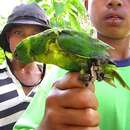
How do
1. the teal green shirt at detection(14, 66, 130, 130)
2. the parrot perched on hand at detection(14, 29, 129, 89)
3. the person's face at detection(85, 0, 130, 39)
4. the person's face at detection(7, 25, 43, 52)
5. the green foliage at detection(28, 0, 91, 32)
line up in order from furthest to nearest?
the person's face at detection(7, 25, 43, 52) < the green foliage at detection(28, 0, 91, 32) < the person's face at detection(85, 0, 130, 39) < the teal green shirt at detection(14, 66, 130, 130) < the parrot perched on hand at detection(14, 29, 129, 89)

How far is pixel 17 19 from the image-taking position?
2.28 metres

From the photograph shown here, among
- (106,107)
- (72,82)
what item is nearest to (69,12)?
(106,107)

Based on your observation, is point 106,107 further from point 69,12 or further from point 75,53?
point 69,12

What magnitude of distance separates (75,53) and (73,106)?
0.43ft

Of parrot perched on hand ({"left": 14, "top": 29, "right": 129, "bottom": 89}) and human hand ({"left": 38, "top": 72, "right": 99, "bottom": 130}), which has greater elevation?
parrot perched on hand ({"left": 14, "top": 29, "right": 129, "bottom": 89})

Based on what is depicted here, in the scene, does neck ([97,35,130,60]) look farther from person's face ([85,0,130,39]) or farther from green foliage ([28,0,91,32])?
green foliage ([28,0,91,32])

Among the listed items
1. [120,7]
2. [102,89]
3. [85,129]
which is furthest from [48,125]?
[120,7]

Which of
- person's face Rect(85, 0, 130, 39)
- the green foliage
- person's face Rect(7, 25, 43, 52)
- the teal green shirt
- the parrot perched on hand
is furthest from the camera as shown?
person's face Rect(7, 25, 43, 52)

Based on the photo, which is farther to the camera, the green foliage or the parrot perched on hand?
the green foliage

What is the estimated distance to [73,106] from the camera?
94 centimetres

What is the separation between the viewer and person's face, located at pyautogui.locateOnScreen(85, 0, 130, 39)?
1353 millimetres

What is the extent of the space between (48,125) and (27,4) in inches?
58.8

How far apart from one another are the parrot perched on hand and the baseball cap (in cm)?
130

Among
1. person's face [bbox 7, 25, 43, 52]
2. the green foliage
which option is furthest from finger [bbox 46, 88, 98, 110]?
person's face [bbox 7, 25, 43, 52]
